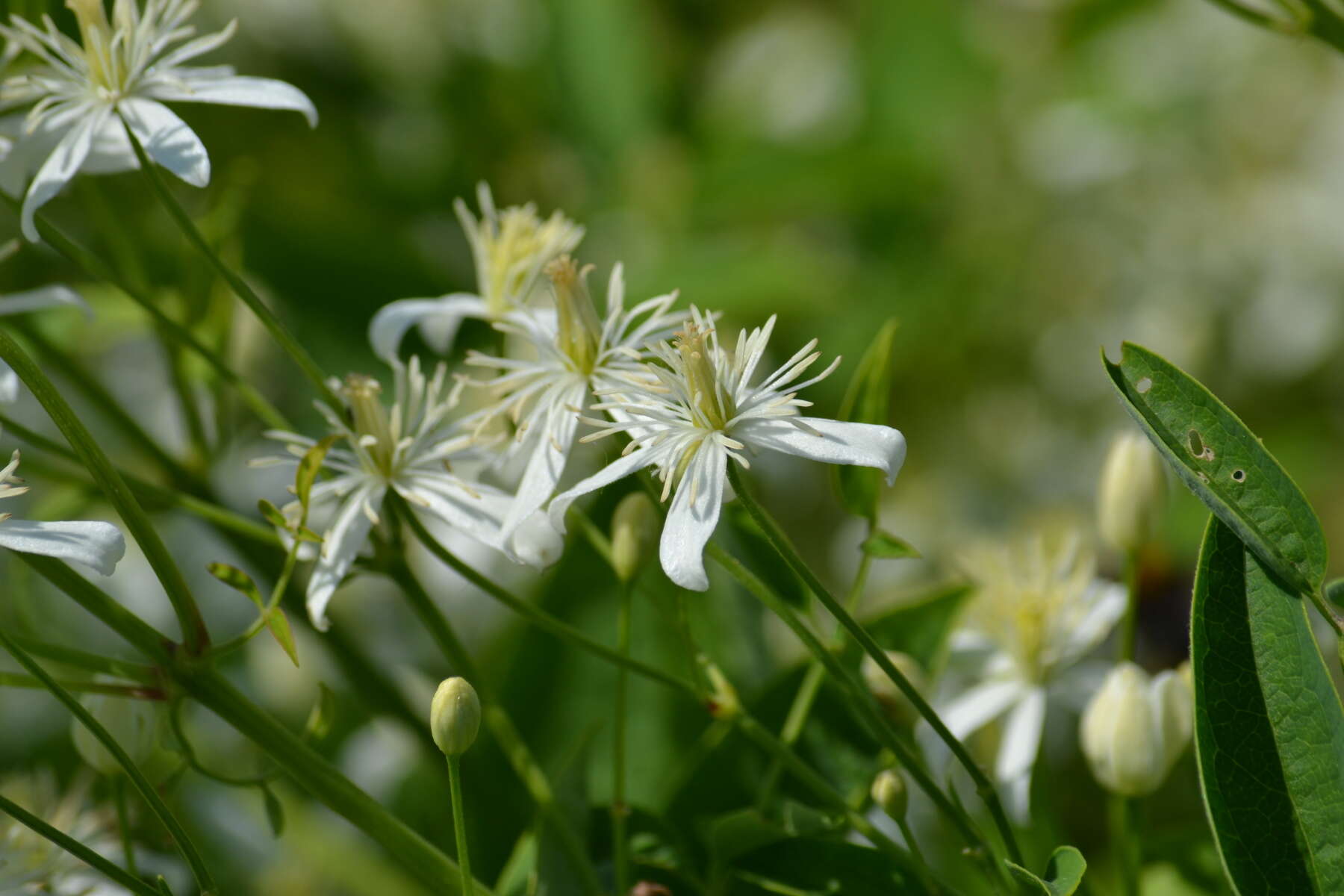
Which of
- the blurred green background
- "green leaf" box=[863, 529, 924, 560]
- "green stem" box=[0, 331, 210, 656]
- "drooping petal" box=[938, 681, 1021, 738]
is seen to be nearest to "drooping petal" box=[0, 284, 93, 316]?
"green stem" box=[0, 331, 210, 656]

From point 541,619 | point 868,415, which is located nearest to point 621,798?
point 541,619

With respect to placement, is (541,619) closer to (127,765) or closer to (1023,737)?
(127,765)

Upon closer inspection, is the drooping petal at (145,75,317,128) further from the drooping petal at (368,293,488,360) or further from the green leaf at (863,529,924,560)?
the green leaf at (863,529,924,560)

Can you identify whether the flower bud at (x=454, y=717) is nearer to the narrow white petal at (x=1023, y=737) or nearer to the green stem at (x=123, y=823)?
the green stem at (x=123, y=823)

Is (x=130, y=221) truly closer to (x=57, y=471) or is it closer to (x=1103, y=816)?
(x=57, y=471)

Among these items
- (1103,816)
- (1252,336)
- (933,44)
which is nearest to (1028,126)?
(933,44)

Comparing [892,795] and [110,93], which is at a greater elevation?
[110,93]
